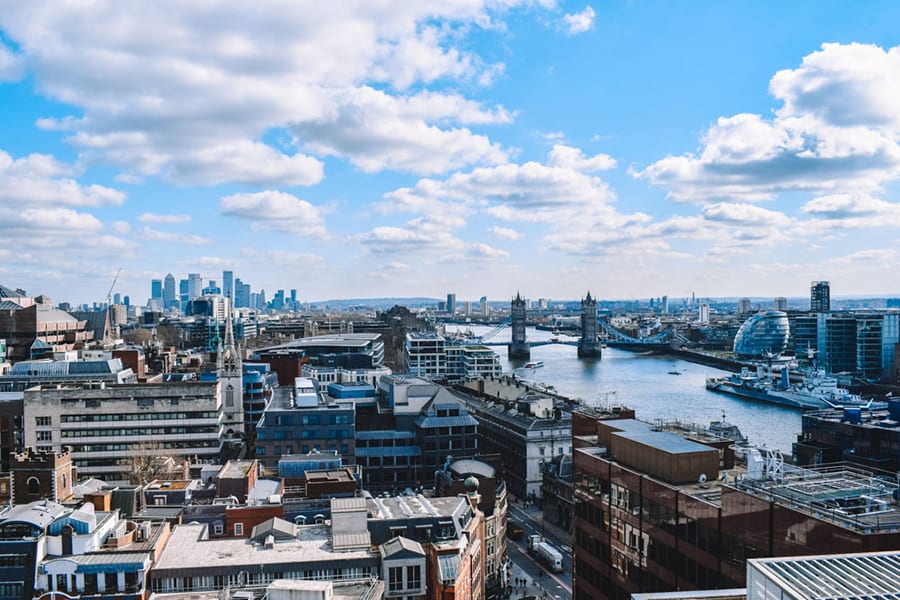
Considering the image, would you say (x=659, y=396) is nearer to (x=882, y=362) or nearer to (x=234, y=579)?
(x=882, y=362)

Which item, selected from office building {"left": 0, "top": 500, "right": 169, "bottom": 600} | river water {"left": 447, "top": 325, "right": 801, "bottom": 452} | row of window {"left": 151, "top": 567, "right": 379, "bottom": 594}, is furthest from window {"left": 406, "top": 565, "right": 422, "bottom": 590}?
river water {"left": 447, "top": 325, "right": 801, "bottom": 452}

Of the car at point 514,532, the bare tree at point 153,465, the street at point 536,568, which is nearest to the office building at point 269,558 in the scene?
the street at point 536,568

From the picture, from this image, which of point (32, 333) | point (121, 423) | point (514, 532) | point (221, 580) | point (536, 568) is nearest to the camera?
point (221, 580)

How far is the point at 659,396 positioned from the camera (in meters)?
98.6

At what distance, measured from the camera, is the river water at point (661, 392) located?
78.8 m

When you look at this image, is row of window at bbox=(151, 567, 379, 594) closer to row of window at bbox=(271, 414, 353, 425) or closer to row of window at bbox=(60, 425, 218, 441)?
row of window at bbox=(271, 414, 353, 425)

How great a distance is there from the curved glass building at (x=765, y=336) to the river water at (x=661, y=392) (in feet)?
30.1

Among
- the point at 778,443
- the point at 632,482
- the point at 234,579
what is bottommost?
the point at 778,443

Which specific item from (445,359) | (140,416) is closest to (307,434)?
(140,416)

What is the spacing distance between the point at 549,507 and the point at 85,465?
82.0 ft

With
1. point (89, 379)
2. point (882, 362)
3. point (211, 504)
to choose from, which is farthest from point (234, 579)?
point (882, 362)

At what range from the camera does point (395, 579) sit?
73.3ft

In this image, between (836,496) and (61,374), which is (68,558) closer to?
(836,496)

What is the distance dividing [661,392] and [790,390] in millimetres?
15570
